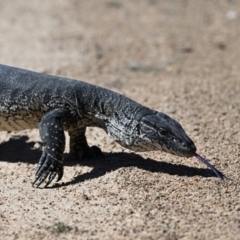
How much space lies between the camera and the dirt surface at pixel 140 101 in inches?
291

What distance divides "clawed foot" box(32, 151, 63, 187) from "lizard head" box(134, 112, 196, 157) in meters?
1.04

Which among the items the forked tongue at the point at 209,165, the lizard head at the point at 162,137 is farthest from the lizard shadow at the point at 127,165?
the lizard head at the point at 162,137

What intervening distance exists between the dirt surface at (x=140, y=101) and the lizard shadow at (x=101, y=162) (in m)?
0.02

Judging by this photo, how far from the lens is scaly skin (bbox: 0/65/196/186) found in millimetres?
8703

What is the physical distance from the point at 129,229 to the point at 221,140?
10.3 ft

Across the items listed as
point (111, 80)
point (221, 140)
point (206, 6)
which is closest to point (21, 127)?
point (221, 140)

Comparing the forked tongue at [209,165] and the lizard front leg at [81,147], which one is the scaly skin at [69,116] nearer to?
the lizard front leg at [81,147]

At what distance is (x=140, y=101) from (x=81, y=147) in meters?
2.54

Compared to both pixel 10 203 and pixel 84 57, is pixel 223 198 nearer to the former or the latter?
pixel 10 203

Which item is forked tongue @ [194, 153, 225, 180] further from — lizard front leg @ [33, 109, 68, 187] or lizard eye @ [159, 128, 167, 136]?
lizard front leg @ [33, 109, 68, 187]

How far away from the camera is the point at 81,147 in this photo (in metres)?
9.52

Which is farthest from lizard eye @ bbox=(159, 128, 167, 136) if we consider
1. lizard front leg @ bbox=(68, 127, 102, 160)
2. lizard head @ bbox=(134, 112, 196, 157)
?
lizard front leg @ bbox=(68, 127, 102, 160)

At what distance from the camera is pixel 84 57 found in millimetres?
14688

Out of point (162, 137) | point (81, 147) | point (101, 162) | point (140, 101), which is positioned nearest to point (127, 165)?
point (101, 162)
